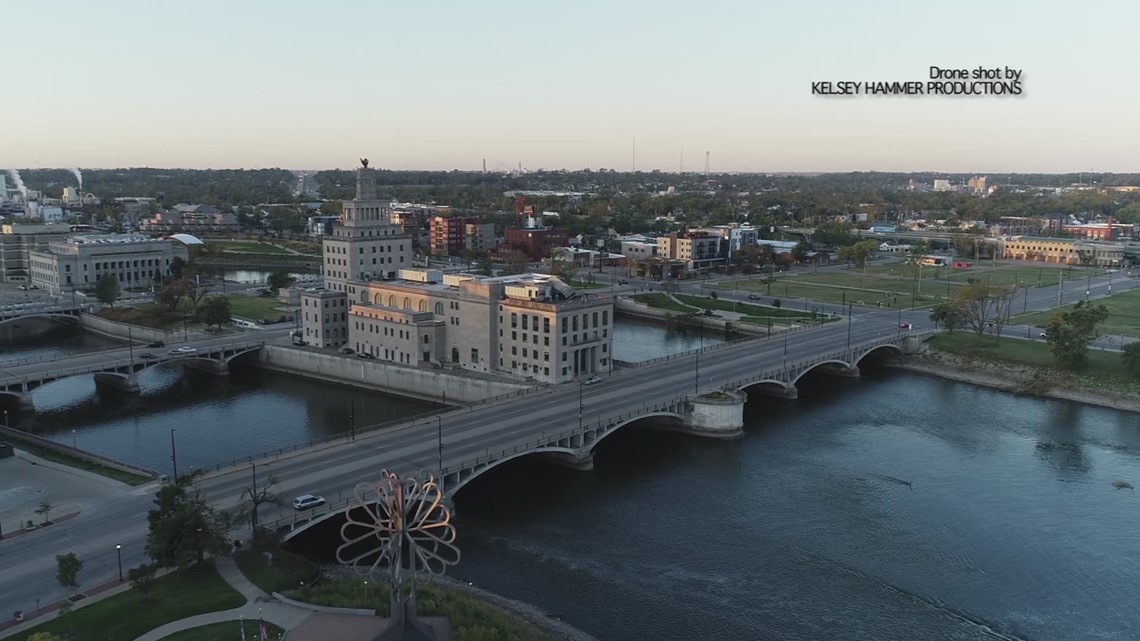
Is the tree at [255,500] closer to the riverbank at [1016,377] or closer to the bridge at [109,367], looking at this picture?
the bridge at [109,367]

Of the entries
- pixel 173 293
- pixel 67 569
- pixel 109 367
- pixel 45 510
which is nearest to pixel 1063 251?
pixel 173 293

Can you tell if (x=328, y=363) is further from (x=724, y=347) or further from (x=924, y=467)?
(x=924, y=467)

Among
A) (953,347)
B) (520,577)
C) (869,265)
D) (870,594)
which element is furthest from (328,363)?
(869,265)

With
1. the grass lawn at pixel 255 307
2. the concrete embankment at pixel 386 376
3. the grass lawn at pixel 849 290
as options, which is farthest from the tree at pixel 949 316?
the grass lawn at pixel 255 307

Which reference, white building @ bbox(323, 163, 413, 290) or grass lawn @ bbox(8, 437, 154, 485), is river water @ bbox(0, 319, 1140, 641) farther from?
white building @ bbox(323, 163, 413, 290)

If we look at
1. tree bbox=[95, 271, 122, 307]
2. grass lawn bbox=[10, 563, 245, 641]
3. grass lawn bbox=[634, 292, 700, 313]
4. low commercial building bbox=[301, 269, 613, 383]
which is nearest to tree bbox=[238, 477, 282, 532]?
grass lawn bbox=[10, 563, 245, 641]
